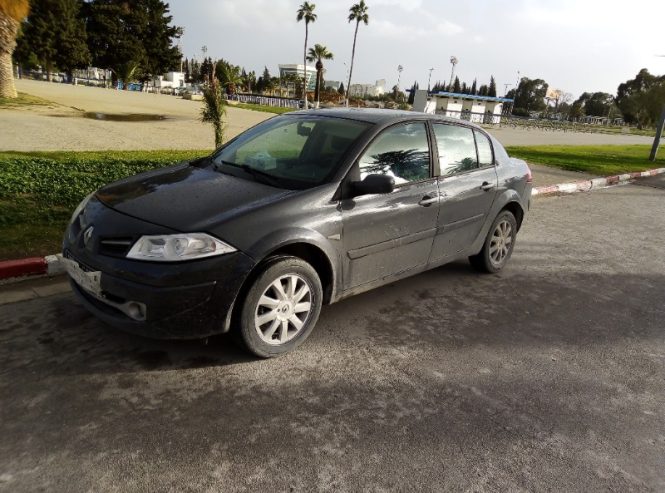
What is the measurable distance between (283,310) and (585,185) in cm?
1075

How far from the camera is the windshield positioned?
137 inches

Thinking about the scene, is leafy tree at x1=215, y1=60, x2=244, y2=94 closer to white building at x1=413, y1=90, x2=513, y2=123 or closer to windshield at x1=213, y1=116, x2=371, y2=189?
windshield at x1=213, y1=116, x2=371, y2=189

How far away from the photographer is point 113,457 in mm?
2275

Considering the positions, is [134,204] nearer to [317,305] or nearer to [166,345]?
[166,345]

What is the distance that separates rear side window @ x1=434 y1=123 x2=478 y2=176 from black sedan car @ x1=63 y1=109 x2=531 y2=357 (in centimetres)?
2

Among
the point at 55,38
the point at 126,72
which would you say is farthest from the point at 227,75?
the point at 55,38

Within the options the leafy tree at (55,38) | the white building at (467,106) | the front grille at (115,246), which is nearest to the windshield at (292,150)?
the front grille at (115,246)

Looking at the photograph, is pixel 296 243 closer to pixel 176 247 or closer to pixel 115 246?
pixel 176 247

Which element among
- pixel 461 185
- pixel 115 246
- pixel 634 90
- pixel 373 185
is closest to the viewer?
pixel 115 246

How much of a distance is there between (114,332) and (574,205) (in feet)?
28.5

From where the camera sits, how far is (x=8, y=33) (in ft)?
63.6

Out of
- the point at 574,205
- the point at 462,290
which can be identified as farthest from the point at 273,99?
the point at 462,290

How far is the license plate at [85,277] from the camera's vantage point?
2.87 meters

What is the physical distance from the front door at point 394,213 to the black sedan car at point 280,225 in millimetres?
11
